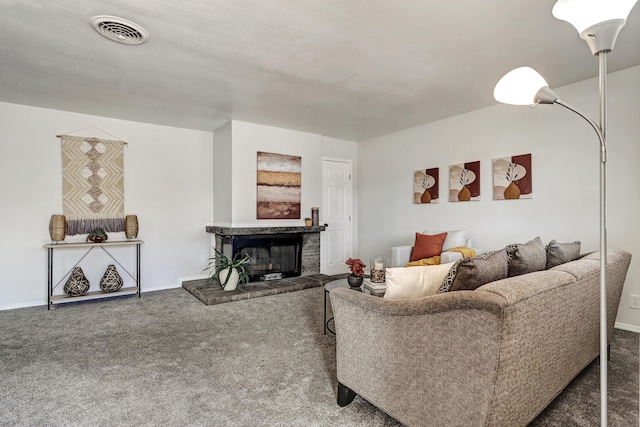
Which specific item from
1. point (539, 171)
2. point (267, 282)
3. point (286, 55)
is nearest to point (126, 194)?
point (267, 282)

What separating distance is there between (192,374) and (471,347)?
1826mm

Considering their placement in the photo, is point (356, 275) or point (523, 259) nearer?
point (523, 259)

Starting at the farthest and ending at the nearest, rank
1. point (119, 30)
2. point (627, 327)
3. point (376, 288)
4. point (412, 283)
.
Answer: point (627, 327) → point (376, 288) → point (119, 30) → point (412, 283)

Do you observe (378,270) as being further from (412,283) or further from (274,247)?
(274,247)

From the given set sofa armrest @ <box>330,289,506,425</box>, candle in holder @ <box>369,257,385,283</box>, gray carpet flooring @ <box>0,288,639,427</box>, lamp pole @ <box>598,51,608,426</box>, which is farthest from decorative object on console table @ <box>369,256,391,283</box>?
lamp pole @ <box>598,51,608,426</box>

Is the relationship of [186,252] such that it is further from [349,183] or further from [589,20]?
[589,20]

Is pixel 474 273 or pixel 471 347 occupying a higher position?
pixel 474 273

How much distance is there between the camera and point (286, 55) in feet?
9.00

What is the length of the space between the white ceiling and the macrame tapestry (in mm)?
461

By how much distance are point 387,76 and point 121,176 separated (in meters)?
3.65

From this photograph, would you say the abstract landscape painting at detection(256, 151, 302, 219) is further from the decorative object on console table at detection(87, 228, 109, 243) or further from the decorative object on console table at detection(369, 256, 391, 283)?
the decorative object on console table at detection(369, 256, 391, 283)

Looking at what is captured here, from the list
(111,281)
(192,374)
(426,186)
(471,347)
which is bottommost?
(192,374)

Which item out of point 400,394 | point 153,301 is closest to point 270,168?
point 153,301

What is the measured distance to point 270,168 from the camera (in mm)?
4973
